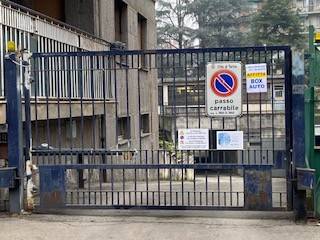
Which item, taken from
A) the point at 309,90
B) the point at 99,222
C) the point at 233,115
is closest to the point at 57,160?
the point at 99,222

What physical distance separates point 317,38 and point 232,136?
1.78 metres

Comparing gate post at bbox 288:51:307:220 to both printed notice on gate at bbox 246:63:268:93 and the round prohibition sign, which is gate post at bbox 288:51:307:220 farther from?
the round prohibition sign

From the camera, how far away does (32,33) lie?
9.59 meters

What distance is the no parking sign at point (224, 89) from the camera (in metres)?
7.39

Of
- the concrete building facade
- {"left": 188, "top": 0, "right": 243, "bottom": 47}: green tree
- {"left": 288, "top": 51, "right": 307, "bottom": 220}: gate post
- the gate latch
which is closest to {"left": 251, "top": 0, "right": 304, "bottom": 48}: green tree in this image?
{"left": 188, "top": 0, "right": 243, "bottom": 47}: green tree

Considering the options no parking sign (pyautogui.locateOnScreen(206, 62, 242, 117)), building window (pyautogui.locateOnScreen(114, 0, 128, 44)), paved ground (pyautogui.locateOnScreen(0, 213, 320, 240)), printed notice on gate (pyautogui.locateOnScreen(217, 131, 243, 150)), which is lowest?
paved ground (pyautogui.locateOnScreen(0, 213, 320, 240))

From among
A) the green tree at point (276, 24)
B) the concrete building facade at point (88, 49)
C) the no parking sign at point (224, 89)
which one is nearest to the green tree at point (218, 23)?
the green tree at point (276, 24)

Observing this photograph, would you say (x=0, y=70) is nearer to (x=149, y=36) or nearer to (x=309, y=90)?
(x=309, y=90)

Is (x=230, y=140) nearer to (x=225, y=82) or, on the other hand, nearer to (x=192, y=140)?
(x=192, y=140)

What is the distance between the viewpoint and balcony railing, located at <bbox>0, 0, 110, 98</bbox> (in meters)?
8.53

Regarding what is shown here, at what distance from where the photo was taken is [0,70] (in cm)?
837

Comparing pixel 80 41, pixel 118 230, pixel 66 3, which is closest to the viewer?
pixel 118 230

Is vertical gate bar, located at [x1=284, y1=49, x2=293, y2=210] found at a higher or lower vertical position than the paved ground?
higher

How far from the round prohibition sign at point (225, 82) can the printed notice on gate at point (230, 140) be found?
0.55 meters
